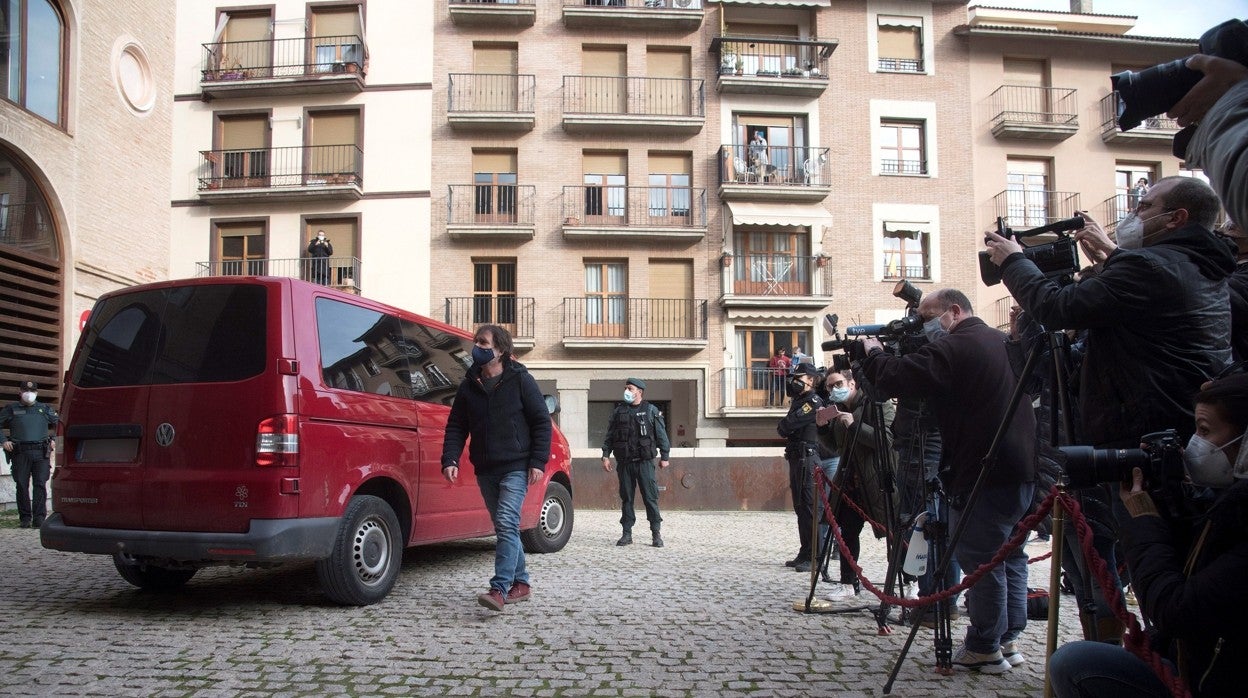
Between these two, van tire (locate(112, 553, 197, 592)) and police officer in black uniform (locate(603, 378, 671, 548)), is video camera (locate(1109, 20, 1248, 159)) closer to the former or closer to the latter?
van tire (locate(112, 553, 197, 592))

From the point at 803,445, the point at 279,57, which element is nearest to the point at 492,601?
the point at 803,445

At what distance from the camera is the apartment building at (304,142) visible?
79.9ft

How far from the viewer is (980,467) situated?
4.02m

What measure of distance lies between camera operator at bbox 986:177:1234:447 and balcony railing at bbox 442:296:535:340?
848 inches

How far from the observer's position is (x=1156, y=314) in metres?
2.98

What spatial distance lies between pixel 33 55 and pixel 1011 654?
15.7 m

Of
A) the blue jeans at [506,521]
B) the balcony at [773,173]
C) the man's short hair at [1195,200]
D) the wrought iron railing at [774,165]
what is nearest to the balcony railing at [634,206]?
the balcony at [773,173]

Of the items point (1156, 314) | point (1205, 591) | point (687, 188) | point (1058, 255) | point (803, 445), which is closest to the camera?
point (1205, 591)

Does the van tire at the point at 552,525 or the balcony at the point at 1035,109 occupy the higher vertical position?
the balcony at the point at 1035,109

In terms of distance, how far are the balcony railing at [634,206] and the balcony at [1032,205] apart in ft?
30.8

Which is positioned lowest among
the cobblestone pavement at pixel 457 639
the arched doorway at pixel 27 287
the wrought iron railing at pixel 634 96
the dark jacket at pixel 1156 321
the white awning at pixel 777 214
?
the cobblestone pavement at pixel 457 639

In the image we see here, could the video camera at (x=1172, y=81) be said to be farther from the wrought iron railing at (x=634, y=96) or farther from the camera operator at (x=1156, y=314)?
the wrought iron railing at (x=634, y=96)

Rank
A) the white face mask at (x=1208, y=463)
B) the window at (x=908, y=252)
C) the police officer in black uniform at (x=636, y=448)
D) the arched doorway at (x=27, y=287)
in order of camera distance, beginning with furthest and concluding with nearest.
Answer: the window at (x=908, y=252) < the arched doorway at (x=27, y=287) < the police officer in black uniform at (x=636, y=448) < the white face mask at (x=1208, y=463)

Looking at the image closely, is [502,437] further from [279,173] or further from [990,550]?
[279,173]
